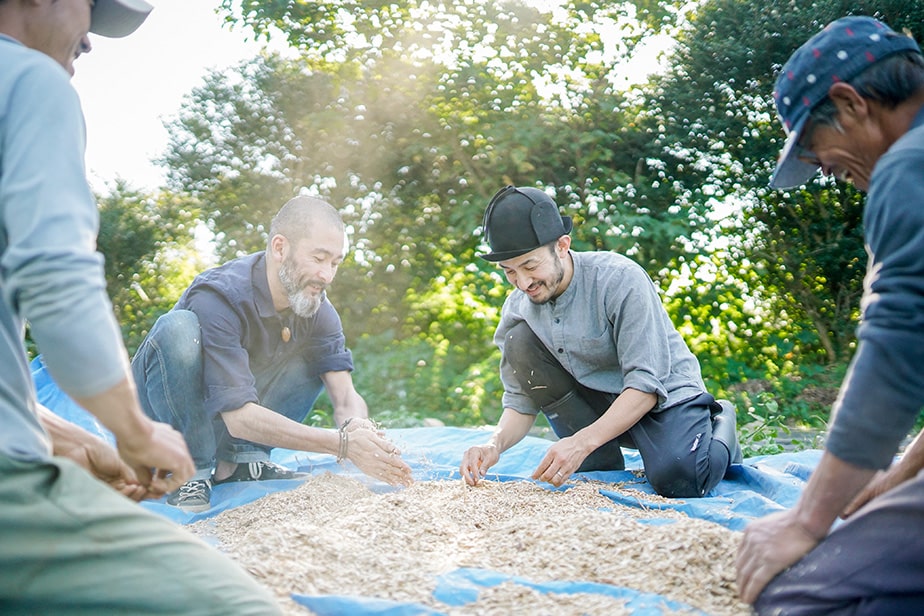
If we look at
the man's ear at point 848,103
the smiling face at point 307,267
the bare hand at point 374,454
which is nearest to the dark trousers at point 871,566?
the man's ear at point 848,103

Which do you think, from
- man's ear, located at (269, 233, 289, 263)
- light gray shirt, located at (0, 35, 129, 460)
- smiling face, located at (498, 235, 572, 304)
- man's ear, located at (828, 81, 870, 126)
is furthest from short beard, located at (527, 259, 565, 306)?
light gray shirt, located at (0, 35, 129, 460)

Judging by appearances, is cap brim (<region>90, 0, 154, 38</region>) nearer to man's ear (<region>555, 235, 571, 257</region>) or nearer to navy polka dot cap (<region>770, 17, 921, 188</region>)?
navy polka dot cap (<region>770, 17, 921, 188</region>)

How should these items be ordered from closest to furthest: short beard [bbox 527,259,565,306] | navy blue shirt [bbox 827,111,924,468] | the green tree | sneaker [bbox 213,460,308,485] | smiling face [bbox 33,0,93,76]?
navy blue shirt [bbox 827,111,924,468]
smiling face [bbox 33,0,93,76]
short beard [bbox 527,259,565,306]
sneaker [bbox 213,460,308,485]
the green tree

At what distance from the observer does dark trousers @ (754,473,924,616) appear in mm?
1599

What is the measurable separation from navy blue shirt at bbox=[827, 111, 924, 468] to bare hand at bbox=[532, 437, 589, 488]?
151 cm

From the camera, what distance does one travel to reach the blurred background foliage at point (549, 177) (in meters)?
6.79

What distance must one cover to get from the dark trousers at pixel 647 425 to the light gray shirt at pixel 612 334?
5 centimetres

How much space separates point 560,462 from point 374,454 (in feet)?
2.44

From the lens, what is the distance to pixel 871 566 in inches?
64.3

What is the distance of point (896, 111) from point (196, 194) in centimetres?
779

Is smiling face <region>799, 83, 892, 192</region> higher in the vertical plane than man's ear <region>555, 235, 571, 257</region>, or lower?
higher

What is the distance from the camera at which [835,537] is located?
171 cm

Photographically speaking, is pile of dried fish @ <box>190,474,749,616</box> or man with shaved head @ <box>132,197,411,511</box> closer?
pile of dried fish @ <box>190,474,749,616</box>

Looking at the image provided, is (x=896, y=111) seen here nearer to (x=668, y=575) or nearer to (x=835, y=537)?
(x=835, y=537)
